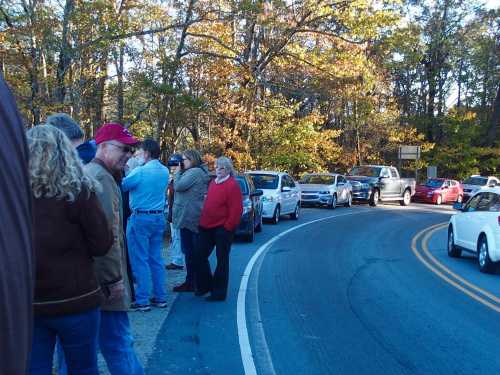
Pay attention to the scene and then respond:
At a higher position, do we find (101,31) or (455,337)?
(101,31)

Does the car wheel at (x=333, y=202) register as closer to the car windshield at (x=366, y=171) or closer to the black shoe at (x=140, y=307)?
the car windshield at (x=366, y=171)

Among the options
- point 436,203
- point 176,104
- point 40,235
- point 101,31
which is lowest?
point 436,203

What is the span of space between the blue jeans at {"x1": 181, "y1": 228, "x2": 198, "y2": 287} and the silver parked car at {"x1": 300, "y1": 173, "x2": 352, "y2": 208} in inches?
749

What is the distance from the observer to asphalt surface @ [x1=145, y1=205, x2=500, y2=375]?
563cm

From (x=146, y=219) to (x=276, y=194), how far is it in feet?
A: 40.3

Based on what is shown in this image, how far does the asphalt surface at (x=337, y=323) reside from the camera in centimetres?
563

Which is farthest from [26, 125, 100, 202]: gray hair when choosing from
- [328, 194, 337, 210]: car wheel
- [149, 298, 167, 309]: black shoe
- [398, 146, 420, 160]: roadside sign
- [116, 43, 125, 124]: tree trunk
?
[398, 146, 420, 160]: roadside sign

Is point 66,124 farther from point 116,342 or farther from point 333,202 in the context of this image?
point 333,202

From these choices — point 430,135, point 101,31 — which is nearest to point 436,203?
point 430,135

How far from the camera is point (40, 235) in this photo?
2.92m

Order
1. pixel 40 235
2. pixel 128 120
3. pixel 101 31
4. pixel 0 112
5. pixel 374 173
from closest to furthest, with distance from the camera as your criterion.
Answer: pixel 0 112 < pixel 40 235 < pixel 101 31 < pixel 128 120 < pixel 374 173

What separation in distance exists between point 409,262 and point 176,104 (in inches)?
438

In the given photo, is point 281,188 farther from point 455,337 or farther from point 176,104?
point 455,337

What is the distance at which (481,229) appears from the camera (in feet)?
38.3
